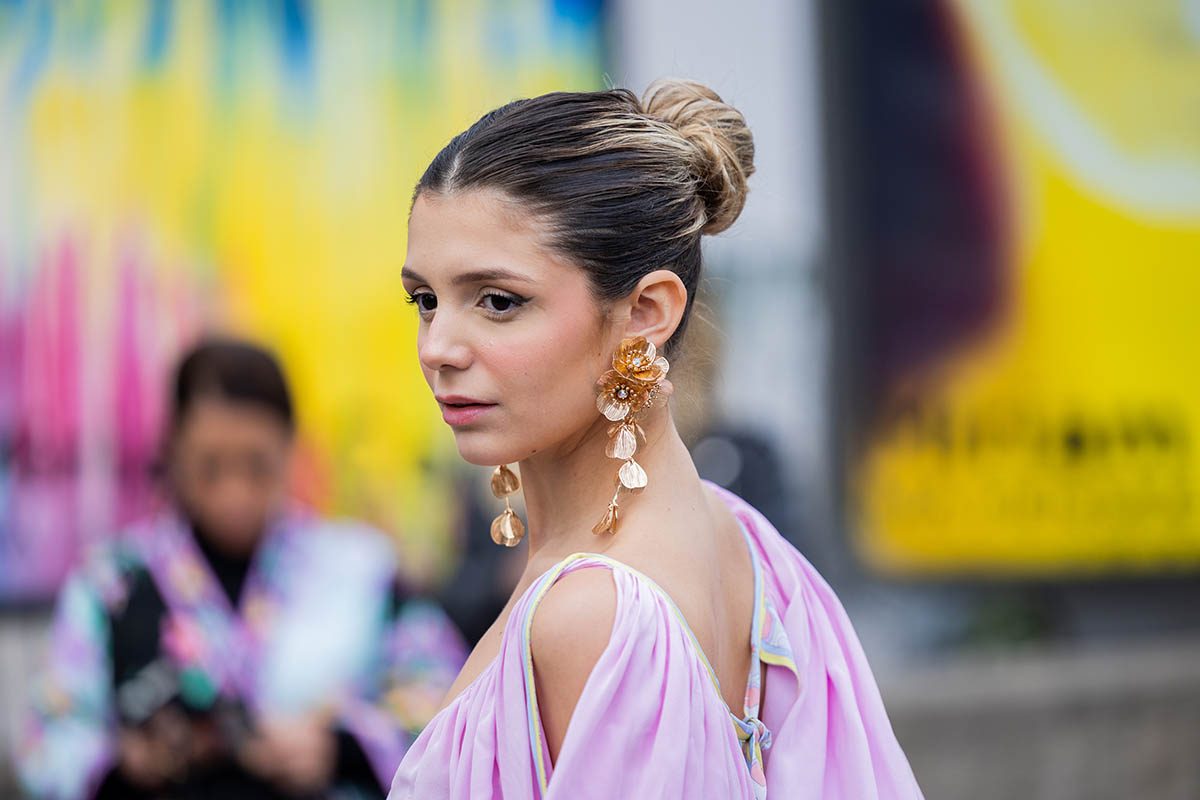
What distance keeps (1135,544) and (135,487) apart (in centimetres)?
391

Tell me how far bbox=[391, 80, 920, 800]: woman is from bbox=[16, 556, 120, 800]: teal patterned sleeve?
153 centimetres

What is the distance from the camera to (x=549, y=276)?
4.97 feet

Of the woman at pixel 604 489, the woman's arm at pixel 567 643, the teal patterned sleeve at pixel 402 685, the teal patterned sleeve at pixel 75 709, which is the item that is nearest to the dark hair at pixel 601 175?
the woman at pixel 604 489

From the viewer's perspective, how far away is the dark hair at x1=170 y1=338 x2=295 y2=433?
308 cm

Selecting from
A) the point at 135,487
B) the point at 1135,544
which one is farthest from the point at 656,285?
the point at 1135,544

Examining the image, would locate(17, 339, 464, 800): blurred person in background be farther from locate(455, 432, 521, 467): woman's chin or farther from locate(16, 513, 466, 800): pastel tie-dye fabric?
locate(455, 432, 521, 467): woman's chin

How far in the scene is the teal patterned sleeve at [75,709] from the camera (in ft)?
9.46

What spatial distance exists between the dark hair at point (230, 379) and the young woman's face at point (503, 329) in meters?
1.62

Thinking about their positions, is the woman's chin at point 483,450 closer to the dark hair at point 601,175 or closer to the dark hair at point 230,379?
the dark hair at point 601,175

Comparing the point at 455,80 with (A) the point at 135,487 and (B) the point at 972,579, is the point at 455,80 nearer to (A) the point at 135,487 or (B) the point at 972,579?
(A) the point at 135,487

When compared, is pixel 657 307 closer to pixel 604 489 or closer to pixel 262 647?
pixel 604 489

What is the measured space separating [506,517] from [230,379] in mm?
1495

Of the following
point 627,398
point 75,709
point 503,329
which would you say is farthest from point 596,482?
point 75,709

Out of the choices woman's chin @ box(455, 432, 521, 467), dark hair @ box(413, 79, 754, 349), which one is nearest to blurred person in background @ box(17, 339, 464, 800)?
woman's chin @ box(455, 432, 521, 467)
